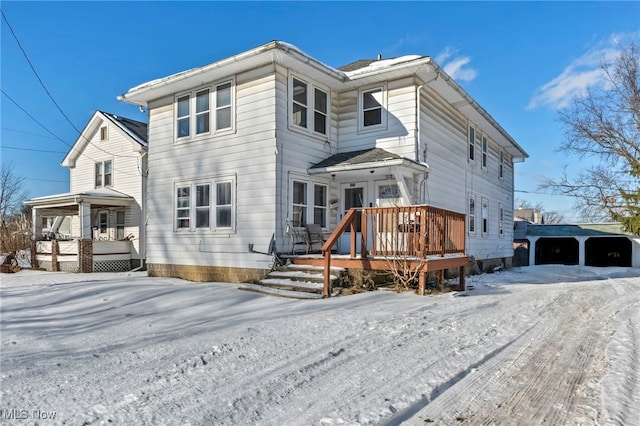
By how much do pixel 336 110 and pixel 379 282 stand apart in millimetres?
5218

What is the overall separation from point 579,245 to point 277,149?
2231 centimetres

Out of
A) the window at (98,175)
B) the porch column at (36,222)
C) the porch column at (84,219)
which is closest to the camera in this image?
the porch column at (84,219)

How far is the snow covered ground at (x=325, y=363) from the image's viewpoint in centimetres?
282

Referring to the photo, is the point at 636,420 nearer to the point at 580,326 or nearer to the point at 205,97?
the point at 580,326

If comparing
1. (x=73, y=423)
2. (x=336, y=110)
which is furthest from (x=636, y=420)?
(x=336, y=110)

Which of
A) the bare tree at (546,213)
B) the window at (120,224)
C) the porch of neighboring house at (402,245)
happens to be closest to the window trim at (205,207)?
the porch of neighboring house at (402,245)

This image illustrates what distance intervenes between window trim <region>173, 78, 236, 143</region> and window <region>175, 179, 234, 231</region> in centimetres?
132

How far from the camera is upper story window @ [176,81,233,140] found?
1073cm

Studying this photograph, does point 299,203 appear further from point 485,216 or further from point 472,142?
point 485,216

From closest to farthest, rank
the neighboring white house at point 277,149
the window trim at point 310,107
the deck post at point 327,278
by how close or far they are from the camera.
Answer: the deck post at point 327,278
the neighboring white house at point 277,149
the window trim at point 310,107

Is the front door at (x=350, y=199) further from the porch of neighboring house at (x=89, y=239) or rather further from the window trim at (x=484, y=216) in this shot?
the porch of neighboring house at (x=89, y=239)

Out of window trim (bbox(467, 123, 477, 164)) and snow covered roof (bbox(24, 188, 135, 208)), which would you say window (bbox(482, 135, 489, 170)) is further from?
snow covered roof (bbox(24, 188, 135, 208))

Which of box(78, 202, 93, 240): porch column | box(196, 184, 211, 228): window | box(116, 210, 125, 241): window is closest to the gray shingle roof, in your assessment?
box(196, 184, 211, 228): window

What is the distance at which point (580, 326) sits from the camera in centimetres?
545
